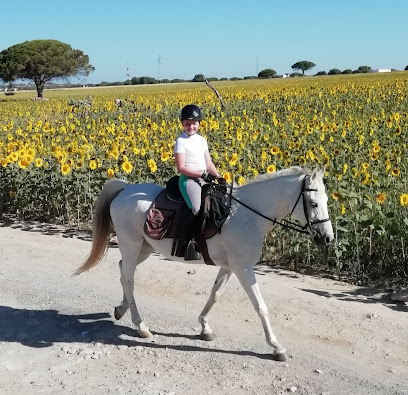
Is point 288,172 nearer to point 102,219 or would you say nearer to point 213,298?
point 213,298

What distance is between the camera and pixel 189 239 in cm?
556

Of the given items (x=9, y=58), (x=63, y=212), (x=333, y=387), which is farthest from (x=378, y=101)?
(x=9, y=58)

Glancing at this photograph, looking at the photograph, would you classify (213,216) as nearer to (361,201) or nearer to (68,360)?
(68,360)

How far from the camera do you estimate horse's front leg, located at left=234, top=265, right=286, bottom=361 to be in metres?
5.27

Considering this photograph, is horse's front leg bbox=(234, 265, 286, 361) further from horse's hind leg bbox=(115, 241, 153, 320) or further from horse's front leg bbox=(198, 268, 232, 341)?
horse's hind leg bbox=(115, 241, 153, 320)

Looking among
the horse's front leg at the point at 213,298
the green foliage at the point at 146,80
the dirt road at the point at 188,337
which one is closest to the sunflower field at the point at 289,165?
the dirt road at the point at 188,337

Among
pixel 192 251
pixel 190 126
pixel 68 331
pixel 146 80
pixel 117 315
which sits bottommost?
pixel 146 80

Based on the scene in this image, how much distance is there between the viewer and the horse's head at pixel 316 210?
4965 millimetres

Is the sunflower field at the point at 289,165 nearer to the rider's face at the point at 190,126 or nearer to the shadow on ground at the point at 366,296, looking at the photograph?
the shadow on ground at the point at 366,296

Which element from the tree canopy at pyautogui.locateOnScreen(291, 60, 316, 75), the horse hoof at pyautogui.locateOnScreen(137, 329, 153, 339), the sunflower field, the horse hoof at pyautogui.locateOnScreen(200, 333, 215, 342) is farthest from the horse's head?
the tree canopy at pyautogui.locateOnScreen(291, 60, 316, 75)

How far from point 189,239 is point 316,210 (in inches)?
49.4

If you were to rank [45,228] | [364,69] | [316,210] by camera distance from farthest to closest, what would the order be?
[364,69], [45,228], [316,210]

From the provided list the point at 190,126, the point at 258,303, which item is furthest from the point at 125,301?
the point at 190,126

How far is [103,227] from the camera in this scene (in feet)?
20.8
